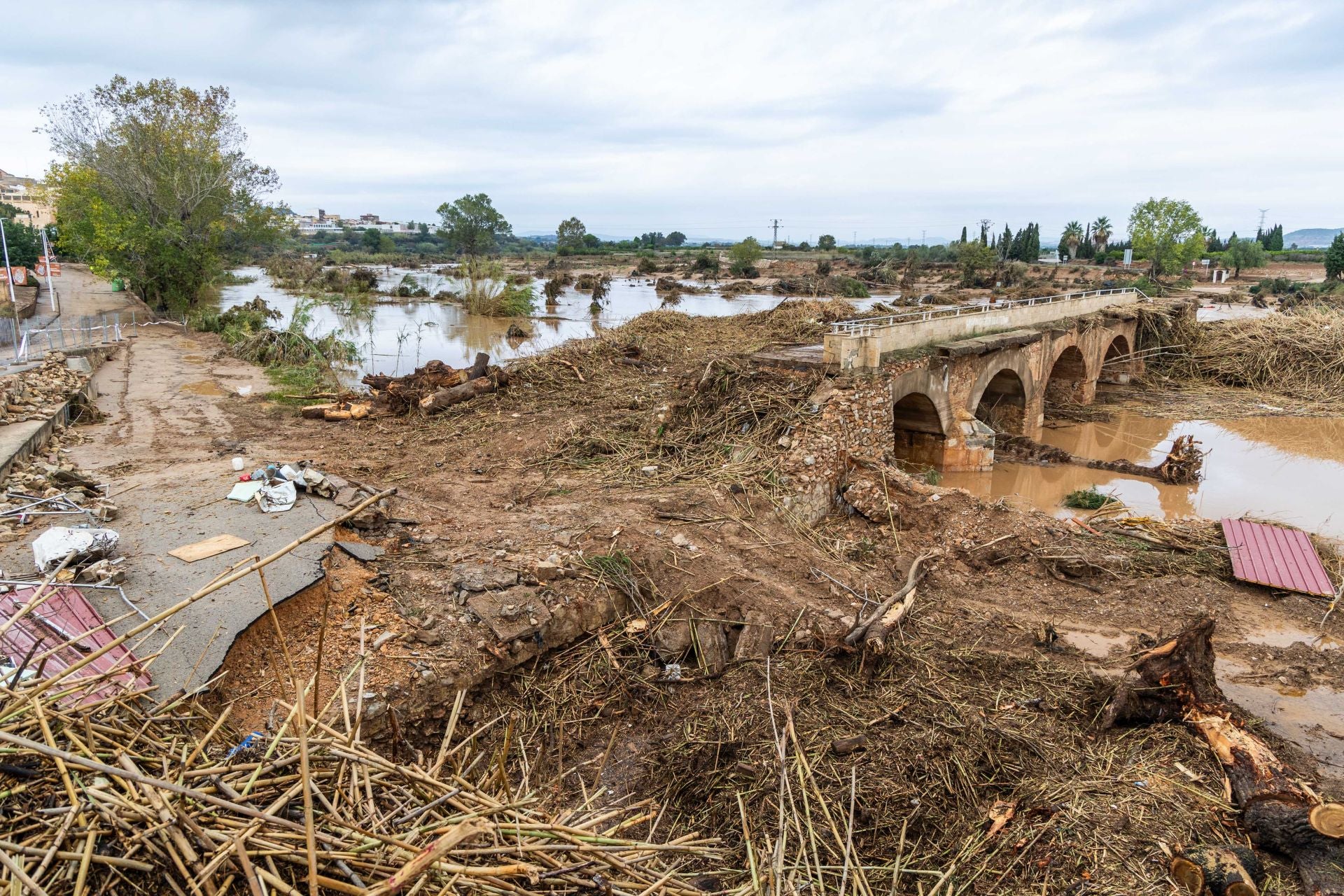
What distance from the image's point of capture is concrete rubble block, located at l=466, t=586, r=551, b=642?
5820mm

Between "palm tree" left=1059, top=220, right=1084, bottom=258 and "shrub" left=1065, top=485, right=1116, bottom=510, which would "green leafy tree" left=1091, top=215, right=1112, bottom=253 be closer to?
"palm tree" left=1059, top=220, right=1084, bottom=258

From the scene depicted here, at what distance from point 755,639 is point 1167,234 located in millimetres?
55384

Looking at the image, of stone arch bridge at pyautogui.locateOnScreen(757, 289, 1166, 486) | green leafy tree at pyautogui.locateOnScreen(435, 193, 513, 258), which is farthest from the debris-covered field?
green leafy tree at pyautogui.locateOnScreen(435, 193, 513, 258)

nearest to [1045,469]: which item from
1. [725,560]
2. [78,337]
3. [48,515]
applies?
[725,560]

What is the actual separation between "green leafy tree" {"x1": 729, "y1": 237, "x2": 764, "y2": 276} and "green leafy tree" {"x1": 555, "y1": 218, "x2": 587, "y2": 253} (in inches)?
1111

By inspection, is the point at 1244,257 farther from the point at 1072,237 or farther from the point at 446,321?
the point at 446,321

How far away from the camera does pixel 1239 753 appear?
490 centimetres

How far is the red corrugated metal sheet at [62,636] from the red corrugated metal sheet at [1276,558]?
1123 cm

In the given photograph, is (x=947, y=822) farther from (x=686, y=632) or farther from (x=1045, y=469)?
(x=1045, y=469)

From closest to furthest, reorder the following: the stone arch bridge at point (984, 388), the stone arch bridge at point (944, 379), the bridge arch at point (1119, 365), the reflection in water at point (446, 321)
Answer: the stone arch bridge at point (944, 379), the stone arch bridge at point (984, 388), the reflection in water at point (446, 321), the bridge arch at point (1119, 365)

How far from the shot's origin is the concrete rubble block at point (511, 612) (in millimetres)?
5820

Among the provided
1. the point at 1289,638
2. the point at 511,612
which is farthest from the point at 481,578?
the point at 1289,638

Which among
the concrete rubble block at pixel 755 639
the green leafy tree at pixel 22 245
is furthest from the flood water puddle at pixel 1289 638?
the green leafy tree at pixel 22 245

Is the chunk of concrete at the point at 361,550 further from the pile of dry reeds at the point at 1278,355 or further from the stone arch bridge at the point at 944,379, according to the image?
the pile of dry reeds at the point at 1278,355
